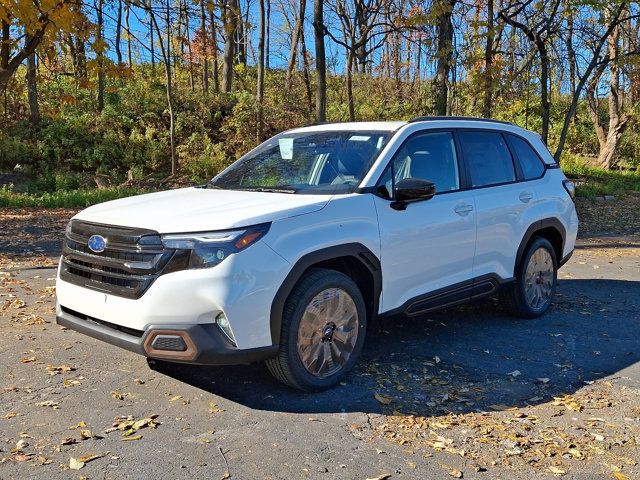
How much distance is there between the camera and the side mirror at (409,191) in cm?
452

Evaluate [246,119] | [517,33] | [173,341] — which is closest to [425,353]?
[173,341]

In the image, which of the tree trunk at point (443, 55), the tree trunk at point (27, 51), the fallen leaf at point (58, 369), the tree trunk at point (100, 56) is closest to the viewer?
the fallen leaf at point (58, 369)

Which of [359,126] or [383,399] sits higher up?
[359,126]

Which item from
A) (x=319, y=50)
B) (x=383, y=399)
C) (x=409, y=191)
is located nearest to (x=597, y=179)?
(x=319, y=50)

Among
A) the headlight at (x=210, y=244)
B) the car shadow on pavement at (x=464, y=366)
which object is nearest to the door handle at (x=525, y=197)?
the car shadow on pavement at (x=464, y=366)

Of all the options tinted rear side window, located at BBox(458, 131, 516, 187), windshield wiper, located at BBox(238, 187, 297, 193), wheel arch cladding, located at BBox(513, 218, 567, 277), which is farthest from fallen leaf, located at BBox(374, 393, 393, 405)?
wheel arch cladding, located at BBox(513, 218, 567, 277)

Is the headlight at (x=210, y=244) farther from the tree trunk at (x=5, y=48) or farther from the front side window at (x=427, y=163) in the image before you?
the tree trunk at (x=5, y=48)

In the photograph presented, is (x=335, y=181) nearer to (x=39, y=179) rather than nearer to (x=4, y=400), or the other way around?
(x=4, y=400)

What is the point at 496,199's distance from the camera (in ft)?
18.3

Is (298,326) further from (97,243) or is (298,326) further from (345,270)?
(97,243)

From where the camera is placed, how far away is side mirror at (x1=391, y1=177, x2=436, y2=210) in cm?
452

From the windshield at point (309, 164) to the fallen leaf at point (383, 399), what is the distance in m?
1.43

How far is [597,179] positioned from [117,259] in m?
19.3

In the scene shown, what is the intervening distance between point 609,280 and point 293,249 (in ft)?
19.1
